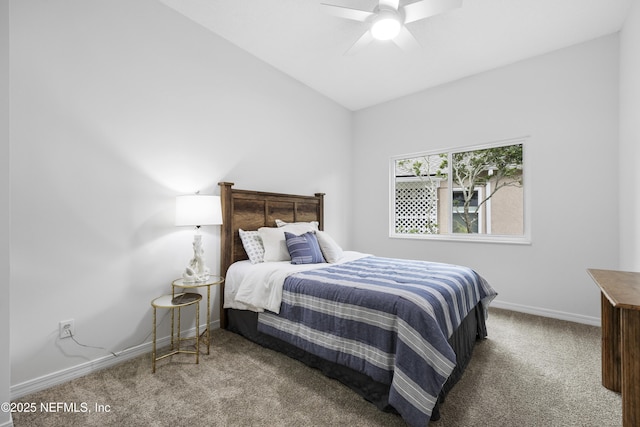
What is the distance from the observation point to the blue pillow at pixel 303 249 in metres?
2.76

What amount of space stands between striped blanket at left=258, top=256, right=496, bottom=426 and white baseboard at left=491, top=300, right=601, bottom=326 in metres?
1.21

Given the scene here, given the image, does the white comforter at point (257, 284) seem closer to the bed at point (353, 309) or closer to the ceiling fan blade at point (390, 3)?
the bed at point (353, 309)

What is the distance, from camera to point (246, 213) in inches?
121

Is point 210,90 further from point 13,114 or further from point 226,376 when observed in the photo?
point 226,376

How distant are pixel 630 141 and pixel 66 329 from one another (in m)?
4.69

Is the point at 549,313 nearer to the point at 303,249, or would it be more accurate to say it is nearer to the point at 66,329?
the point at 303,249

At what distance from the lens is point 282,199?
3486 mm

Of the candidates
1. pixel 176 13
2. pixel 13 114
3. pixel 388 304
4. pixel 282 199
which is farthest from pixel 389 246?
pixel 13 114

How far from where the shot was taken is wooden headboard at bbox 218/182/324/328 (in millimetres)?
2855

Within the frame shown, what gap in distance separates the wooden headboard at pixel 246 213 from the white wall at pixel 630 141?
317cm

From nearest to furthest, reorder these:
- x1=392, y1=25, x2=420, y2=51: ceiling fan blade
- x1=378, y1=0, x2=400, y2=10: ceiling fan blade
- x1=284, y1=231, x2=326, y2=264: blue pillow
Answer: x1=378, y1=0, x2=400, y2=10: ceiling fan blade
x1=392, y1=25, x2=420, y2=51: ceiling fan blade
x1=284, y1=231, x2=326, y2=264: blue pillow

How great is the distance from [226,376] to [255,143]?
234cm

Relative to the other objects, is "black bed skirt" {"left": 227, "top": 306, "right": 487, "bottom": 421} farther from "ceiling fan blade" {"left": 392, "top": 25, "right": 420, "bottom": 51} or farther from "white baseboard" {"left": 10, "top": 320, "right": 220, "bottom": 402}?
"ceiling fan blade" {"left": 392, "top": 25, "right": 420, "bottom": 51}

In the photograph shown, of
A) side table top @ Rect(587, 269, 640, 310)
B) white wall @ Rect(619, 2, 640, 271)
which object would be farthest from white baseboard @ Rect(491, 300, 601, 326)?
side table top @ Rect(587, 269, 640, 310)
